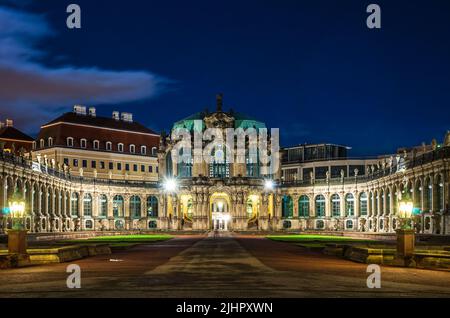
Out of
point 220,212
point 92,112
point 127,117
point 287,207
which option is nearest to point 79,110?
point 92,112

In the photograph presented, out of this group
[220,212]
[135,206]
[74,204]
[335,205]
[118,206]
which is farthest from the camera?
[220,212]

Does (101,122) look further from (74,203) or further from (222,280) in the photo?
(222,280)

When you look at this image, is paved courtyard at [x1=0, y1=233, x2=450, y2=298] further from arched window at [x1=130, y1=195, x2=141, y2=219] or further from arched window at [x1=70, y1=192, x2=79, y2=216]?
arched window at [x1=130, y1=195, x2=141, y2=219]

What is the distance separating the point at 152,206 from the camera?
16100 centimetres

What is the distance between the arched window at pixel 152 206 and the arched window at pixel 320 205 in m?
37.8

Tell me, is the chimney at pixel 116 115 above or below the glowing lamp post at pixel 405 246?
above

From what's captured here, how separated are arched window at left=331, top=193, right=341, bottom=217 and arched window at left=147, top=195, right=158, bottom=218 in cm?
4140

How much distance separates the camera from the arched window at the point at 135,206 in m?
158

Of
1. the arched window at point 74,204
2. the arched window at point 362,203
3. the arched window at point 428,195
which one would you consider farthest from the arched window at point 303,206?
the arched window at point 428,195

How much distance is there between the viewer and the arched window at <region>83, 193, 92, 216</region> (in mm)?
149000

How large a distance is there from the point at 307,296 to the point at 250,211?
13687 cm

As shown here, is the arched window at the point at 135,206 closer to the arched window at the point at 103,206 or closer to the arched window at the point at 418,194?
the arched window at the point at 103,206

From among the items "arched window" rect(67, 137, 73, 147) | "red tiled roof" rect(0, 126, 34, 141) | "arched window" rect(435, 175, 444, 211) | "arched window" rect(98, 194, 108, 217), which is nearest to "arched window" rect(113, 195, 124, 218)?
"arched window" rect(98, 194, 108, 217)

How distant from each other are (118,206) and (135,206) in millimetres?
4276
